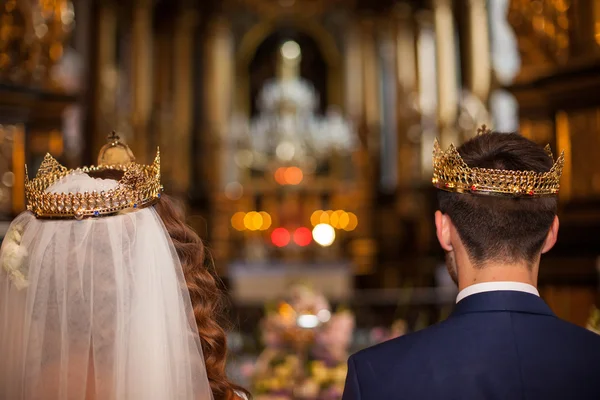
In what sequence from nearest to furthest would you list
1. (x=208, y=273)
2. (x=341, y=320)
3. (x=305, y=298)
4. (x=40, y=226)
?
(x=40, y=226), (x=208, y=273), (x=341, y=320), (x=305, y=298)

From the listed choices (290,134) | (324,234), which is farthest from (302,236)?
(290,134)

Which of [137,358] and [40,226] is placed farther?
[40,226]

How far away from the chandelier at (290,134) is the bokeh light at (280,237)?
4.54 feet

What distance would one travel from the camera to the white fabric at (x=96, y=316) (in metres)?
2.11

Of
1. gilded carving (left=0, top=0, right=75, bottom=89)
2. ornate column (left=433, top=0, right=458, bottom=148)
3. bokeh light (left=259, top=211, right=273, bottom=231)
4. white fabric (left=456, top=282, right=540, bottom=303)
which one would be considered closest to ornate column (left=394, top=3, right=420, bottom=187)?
ornate column (left=433, top=0, right=458, bottom=148)

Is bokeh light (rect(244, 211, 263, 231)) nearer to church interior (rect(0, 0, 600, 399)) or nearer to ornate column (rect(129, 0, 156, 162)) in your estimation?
church interior (rect(0, 0, 600, 399))

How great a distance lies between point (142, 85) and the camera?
1512cm

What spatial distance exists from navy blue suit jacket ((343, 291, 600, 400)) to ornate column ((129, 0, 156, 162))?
13077mm

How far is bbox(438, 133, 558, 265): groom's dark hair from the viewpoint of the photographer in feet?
6.46

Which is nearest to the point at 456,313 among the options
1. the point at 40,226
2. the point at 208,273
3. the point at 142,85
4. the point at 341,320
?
the point at 208,273

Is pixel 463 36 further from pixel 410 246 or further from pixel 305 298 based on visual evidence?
pixel 305 298

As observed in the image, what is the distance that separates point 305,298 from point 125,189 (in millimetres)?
2383

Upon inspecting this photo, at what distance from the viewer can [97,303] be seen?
7.05 feet

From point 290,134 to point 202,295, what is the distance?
12908 millimetres
